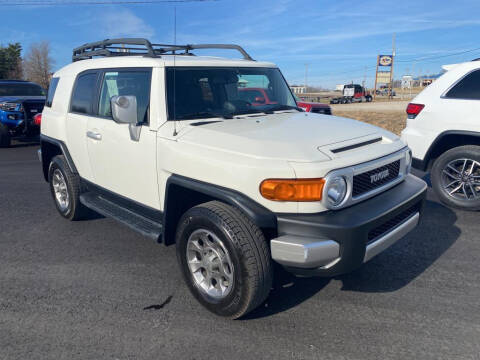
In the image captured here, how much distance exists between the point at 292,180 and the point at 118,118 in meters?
1.58

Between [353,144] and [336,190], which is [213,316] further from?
[353,144]

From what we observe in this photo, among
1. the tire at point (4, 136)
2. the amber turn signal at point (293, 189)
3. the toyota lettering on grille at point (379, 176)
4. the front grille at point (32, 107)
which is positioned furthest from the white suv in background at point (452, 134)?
the tire at point (4, 136)

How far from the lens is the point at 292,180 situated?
2.54m

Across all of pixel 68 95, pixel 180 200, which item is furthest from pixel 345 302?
pixel 68 95

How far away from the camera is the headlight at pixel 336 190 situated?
260cm

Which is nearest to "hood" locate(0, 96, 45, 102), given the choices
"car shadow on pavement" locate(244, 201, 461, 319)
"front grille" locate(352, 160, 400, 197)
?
"car shadow on pavement" locate(244, 201, 461, 319)

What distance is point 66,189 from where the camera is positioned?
4914 mm

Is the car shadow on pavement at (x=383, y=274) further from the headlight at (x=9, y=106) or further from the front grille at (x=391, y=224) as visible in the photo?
the headlight at (x=9, y=106)

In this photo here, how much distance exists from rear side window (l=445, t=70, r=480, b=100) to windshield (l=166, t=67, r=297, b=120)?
2.38m

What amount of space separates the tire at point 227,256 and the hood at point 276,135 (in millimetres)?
455

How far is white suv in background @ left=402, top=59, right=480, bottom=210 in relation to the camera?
16.5 ft

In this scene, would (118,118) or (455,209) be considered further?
(455,209)

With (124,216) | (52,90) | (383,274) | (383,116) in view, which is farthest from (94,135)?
Answer: (383,116)

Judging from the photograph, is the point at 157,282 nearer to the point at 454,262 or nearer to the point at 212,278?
the point at 212,278
